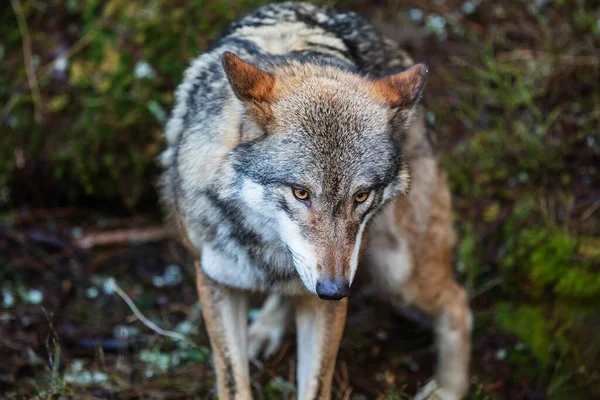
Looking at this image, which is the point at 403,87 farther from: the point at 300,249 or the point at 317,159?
the point at 300,249

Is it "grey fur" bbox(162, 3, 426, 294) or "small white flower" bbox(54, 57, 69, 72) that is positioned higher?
"grey fur" bbox(162, 3, 426, 294)

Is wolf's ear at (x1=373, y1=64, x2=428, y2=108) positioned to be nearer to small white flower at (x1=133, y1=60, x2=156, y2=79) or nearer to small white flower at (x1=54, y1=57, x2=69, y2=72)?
small white flower at (x1=133, y1=60, x2=156, y2=79)

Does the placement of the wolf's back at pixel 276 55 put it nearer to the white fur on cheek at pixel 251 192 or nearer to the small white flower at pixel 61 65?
the white fur on cheek at pixel 251 192

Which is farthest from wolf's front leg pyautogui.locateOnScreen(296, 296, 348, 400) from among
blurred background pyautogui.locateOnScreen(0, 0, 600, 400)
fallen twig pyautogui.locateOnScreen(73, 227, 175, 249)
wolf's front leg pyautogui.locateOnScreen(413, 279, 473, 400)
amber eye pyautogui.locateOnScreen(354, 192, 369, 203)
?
fallen twig pyautogui.locateOnScreen(73, 227, 175, 249)

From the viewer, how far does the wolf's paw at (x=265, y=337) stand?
524 cm

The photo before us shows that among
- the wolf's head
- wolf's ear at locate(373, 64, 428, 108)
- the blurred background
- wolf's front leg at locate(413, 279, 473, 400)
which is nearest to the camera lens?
the wolf's head

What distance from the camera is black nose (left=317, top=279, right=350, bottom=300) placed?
3162 millimetres

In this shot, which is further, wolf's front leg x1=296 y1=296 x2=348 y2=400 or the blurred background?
the blurred background

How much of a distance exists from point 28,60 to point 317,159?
13.4ft

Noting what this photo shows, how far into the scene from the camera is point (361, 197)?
3.40 metres

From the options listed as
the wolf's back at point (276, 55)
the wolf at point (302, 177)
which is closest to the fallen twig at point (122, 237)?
the wolf at point (302, 177)

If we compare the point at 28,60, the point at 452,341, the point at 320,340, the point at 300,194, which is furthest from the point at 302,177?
the point at 28,60

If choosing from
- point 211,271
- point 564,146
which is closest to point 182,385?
point 211,271

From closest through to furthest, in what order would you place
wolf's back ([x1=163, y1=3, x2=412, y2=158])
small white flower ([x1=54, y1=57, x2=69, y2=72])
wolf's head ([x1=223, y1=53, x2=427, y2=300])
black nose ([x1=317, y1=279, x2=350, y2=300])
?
1. black nose ([x1=317, y1=279, x2=350, y2=300])
2. wolf's head ([x1=223, y1=53, x2=427, y2=300])
3. wolf's back ([x1=163, y1=3, x2=412, y2=158])
4. small white flower ([x1=54, y1=57, x2=69, y2=72])
